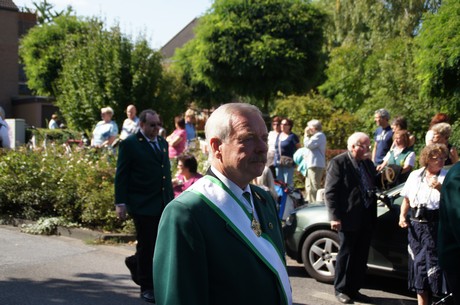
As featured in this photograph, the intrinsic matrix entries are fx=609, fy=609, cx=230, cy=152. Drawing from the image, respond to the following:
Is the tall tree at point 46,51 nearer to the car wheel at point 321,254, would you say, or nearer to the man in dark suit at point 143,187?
the car wheel at point 321,254

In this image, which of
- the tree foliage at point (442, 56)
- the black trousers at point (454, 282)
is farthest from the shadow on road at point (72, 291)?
the tree foliage at point (442, 56)

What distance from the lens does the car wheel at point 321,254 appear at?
291 inches

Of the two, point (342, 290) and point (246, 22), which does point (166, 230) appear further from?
point (246, 22)

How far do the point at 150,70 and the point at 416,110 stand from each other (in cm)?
930

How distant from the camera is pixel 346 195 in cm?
666

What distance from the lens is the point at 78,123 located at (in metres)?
19.8

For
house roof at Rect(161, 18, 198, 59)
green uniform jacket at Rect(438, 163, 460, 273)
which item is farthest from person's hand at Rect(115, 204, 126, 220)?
house roof at Rect(161, 18, 198, 59)

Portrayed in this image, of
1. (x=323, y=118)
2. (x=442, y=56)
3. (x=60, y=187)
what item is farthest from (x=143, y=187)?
(x=323, y=118)

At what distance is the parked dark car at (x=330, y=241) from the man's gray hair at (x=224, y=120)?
475 cm

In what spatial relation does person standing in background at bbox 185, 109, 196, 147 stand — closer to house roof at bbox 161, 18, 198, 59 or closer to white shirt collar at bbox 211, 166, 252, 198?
white shirt collar at bbox 211, 166, 252, 198

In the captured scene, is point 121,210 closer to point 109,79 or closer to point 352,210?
point 352,210

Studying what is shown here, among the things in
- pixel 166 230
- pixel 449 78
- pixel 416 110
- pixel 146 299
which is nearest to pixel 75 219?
pixel 146 299

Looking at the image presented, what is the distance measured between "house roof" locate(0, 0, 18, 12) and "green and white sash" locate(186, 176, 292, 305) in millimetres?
44452

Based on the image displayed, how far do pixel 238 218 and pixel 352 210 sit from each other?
432cm
